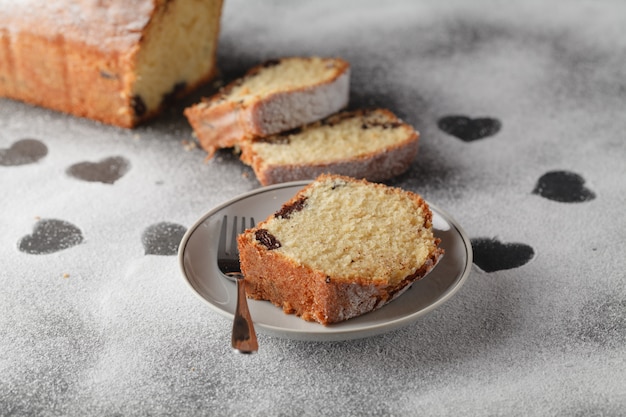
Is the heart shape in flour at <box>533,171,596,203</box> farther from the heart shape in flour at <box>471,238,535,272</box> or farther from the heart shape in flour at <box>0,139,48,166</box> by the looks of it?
the heart shape in flour at <box>0,139,48,166</box>

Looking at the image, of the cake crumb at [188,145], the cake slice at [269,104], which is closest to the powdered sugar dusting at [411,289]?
the cake crumb at [188,145]

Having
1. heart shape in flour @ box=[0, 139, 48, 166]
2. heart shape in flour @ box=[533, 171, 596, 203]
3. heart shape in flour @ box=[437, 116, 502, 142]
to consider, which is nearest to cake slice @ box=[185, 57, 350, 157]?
heart shape in flour @ box=[437, 116, 502, 142]

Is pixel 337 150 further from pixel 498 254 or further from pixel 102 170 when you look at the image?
pixel 102 170

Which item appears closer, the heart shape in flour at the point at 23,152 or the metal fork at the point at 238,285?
the metal fork at the point at 238,285

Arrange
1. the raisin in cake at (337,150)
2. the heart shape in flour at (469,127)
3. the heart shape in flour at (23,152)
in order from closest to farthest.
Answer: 1. the raisin in cake at (337,150)
2. the heart shape in flour at (23,152)
3. the heart shape in flour at (469,127)

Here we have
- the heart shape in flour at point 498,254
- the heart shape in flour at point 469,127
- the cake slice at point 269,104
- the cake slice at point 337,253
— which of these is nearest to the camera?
the cake slice at point 337,253

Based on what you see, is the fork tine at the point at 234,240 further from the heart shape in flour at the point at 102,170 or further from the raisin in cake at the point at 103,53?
the raisin in cake at the point at 103,53
